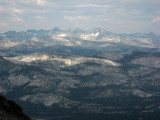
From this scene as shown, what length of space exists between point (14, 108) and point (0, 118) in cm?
3113

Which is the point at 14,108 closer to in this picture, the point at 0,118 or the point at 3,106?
the point at 3,106

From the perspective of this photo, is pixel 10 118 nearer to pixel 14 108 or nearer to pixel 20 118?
pixel 20 118

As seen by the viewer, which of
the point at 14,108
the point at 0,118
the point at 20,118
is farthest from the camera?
the point at 14,108

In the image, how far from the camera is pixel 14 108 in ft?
550

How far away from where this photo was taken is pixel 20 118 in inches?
6191

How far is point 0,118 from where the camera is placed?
137 metres

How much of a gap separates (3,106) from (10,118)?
20377mm

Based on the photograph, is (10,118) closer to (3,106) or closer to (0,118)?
A: (0,118)

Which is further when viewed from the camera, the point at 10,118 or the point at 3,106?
the point at 3,106

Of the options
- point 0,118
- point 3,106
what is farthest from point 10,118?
point 3,106

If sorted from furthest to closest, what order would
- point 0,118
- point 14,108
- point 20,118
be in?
1. point 14,108
2. point 20,118
3. point 0,118

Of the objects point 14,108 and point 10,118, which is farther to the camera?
point 14,108

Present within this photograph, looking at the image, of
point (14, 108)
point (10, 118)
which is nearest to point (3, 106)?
point (14, 108)

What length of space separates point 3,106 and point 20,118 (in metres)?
14.4
